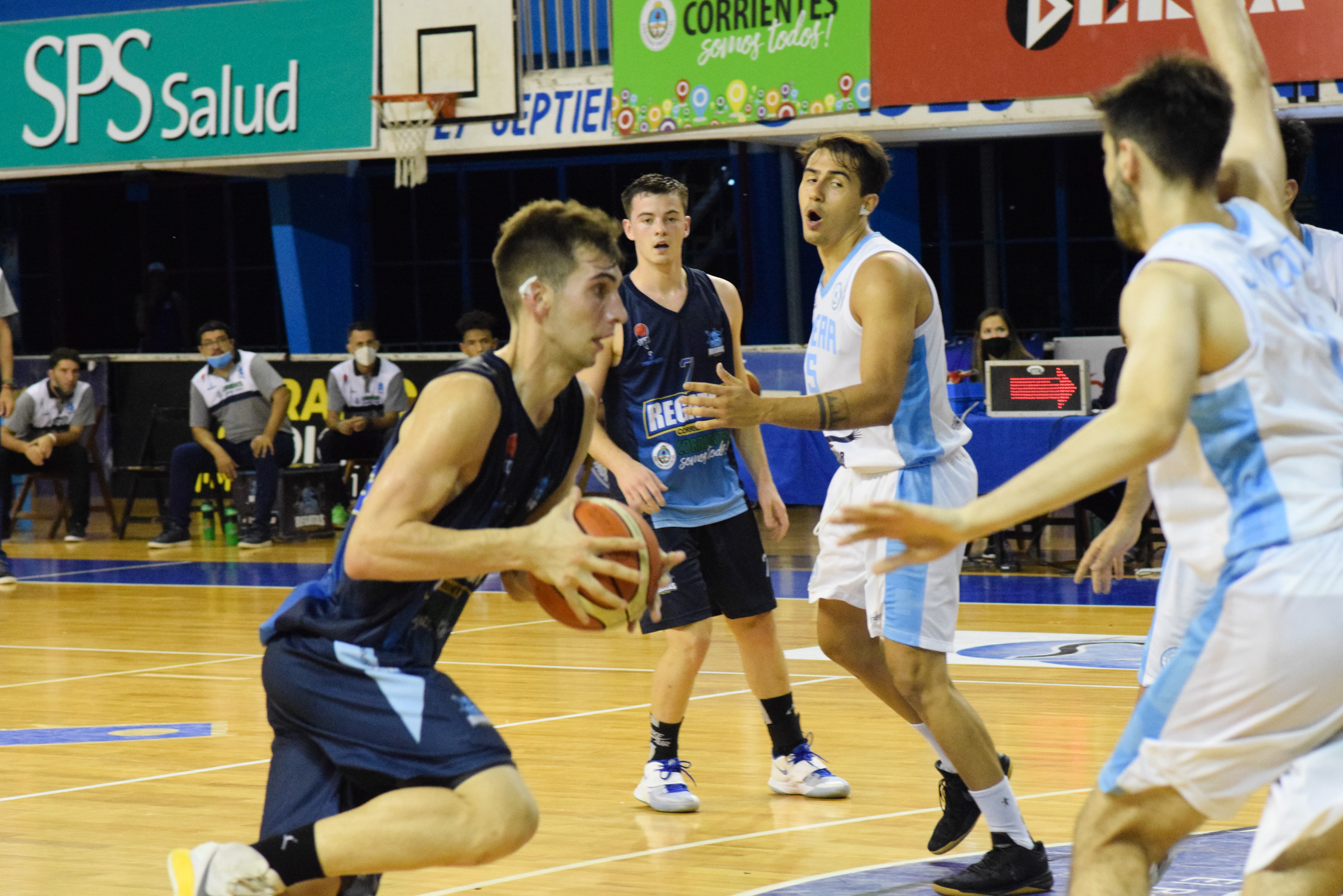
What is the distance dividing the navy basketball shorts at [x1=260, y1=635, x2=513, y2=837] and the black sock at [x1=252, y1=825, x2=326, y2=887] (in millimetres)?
57

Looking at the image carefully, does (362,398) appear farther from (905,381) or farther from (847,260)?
(905,381)

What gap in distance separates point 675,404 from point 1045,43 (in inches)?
288

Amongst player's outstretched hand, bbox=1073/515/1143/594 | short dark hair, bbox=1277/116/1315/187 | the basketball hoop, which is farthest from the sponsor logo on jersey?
the basketball hoop

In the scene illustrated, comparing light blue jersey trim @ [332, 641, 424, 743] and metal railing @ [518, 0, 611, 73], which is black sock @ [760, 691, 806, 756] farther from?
metal railing @ [518, 0, 611, 73]

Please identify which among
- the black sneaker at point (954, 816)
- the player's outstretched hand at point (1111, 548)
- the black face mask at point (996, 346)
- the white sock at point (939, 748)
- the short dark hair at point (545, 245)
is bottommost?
the black sneaker at point (954, 816)

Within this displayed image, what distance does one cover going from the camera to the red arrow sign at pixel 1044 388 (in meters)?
9.91

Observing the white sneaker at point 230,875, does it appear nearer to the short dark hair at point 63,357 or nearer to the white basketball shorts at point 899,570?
the white basketball shorts at point 899,570

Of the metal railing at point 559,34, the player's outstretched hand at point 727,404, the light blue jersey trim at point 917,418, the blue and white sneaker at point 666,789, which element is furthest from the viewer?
the metal railing at point 559,34

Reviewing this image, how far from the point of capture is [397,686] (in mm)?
3004

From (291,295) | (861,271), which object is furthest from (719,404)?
(291,295)

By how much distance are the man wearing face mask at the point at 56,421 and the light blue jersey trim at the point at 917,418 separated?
988 centimetres

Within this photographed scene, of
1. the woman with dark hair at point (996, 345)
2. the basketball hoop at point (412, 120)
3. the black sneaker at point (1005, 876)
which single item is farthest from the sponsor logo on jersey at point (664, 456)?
the basketball hoop at point (412, 120)

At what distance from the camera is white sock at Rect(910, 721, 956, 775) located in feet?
13.7

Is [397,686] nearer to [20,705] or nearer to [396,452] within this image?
[396,452]
